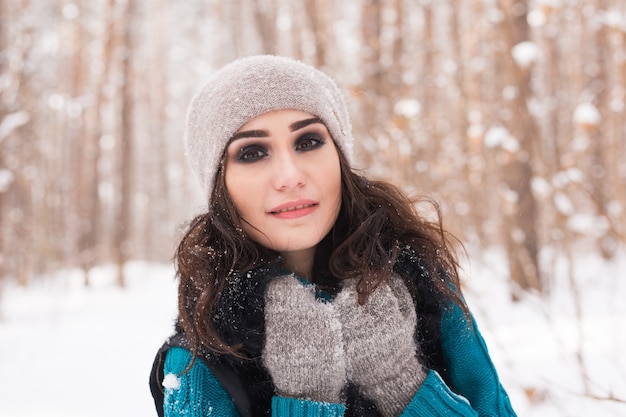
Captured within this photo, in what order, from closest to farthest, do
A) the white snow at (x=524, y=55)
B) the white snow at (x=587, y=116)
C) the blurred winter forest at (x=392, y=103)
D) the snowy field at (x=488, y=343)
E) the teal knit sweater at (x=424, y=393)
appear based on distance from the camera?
the teal knit sweater at (x=424, y=393) < the white snow at (x=587, y=116) < the snowy field at (x=488, y=343) < the white snow at (x=524, y=55) < the blurred winter forest at (x=392, y=103)

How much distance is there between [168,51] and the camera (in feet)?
64.6

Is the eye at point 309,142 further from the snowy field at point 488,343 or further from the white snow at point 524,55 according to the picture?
the white snow at point 524,55

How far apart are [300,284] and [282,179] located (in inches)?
10.9

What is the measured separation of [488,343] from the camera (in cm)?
433

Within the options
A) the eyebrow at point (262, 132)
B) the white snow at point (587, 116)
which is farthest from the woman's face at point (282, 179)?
the white snow at point (587, 116)

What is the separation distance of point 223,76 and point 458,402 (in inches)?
42.9

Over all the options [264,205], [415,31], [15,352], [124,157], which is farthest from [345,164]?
[415,31]

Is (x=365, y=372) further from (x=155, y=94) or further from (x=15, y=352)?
(x=155, y=94)

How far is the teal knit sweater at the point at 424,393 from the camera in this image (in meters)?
1.19

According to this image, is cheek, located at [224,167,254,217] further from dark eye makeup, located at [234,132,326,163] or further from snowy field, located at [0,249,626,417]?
snowy field, located at [0,249,626,417]

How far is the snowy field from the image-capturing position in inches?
112

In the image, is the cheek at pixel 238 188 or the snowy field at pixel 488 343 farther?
the snowy field at pixel 488 343

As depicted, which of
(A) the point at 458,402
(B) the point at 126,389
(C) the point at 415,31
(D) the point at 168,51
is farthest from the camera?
(D) the point at 168,51

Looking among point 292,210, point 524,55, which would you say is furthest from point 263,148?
point 524,55
